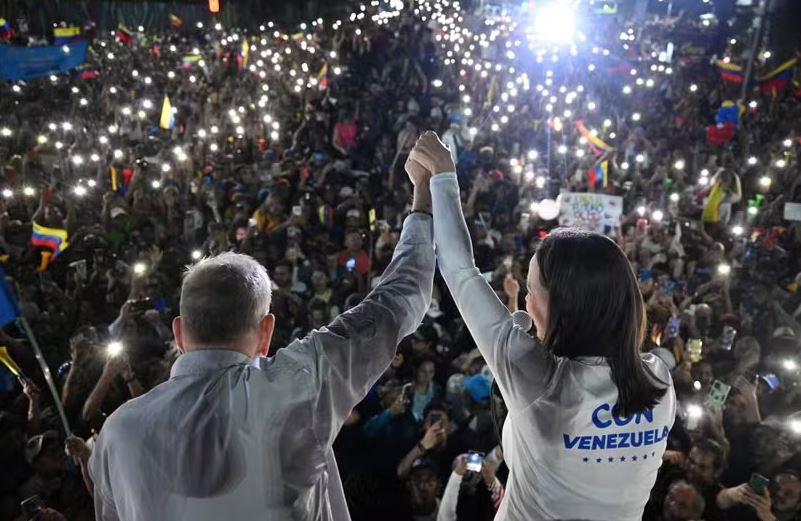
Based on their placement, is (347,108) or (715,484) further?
(347,108)

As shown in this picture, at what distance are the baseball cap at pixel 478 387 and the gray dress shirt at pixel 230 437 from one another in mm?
3673

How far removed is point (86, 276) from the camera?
21.7ft

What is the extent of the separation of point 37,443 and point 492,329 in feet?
11.5

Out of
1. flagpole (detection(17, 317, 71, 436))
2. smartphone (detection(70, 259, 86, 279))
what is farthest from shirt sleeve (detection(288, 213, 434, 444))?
smartphone (detection(70, 259, 86, 279))

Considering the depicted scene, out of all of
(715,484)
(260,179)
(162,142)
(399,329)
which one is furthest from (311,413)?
(162,142)

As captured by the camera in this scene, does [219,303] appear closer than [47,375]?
Yes

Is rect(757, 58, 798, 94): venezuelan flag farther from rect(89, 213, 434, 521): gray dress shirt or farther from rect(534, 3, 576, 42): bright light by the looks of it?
rect(89, 213, 434, 521): gray dress shirt

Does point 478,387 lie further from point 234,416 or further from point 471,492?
point 234,416

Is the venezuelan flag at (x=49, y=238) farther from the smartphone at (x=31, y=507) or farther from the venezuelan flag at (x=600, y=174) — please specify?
the venezuelan flag at (x=600, y=174)

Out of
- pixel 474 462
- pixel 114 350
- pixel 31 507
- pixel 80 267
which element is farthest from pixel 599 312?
pixel 80 267

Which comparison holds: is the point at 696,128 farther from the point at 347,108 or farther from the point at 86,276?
the point at 86,276

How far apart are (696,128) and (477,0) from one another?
132ft

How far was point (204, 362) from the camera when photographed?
138 cm

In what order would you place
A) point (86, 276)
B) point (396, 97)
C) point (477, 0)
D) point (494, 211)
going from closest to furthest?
point (86, 276), point (494, 211), point (396, 97), point (477, 0)
